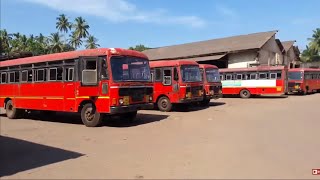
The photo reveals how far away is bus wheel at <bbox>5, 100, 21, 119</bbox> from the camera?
16.8m

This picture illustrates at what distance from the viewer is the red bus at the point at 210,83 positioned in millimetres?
21844

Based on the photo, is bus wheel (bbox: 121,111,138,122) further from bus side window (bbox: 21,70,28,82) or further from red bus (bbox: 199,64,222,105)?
red bus (bbox: 199,64,222,105)

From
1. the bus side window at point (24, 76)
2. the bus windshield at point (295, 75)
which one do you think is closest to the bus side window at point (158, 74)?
the bus side window at point (24, 76)

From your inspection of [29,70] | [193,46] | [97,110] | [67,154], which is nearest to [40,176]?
[67,154]

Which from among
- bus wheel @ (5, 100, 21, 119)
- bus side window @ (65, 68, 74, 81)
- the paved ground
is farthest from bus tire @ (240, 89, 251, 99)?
bus side window @ (65, 68, 74, 81)

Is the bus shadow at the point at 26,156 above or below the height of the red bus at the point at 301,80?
below

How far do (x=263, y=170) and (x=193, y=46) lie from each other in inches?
1795

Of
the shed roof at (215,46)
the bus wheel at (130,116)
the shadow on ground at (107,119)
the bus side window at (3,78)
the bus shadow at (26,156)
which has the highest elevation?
the shed roof at (215,46)

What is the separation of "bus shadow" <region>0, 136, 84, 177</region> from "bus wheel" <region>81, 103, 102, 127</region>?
3266 millimetres

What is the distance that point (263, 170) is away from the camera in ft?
22.1

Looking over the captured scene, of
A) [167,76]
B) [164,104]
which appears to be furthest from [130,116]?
[167,76]

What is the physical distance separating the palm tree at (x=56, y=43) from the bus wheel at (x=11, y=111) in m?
54.5

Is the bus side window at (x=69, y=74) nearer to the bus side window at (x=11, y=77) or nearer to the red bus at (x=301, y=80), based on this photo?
the bus side window at (x=11, y=77)

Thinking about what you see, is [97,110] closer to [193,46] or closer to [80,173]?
[80,173]
